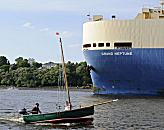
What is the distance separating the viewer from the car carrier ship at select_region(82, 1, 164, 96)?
219 feet

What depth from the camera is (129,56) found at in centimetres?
6756

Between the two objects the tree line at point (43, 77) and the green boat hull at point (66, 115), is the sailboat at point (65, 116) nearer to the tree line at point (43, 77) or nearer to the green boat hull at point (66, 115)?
the green boat hull at point (66, 115)

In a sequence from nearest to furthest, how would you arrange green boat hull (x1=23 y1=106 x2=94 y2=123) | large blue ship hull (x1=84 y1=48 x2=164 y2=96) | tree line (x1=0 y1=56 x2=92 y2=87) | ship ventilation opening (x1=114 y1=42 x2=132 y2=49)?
green boat hull (x1=23 y1=106 x2=94 y2=123), large blue ship hull (x1=84 y1=48 x2=164 y2=96), ship ventilation opening (x1=114 y1=42 x2=132 y2=49), tree line (x1=0 y1=56 x2=92 y2=87)

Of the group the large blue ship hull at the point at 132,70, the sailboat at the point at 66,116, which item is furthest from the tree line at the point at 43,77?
the sailboat at the point at 66,116

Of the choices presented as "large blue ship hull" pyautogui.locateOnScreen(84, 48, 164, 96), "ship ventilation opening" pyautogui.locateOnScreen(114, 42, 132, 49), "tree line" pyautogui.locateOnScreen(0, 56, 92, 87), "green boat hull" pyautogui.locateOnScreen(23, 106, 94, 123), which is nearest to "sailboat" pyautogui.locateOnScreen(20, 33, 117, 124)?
"green boat hull" pyautogui.locateOnScreen(23, 106, 94, 123)

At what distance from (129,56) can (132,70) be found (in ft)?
6.15

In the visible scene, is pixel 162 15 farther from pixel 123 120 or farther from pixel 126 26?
pixel 123 120

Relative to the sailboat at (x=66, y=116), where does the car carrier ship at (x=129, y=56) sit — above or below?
above

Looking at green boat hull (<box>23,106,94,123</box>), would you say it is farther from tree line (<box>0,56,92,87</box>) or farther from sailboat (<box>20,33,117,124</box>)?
tree line (<box>0,56,92,87</box>)

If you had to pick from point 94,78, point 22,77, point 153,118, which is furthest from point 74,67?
point 153,118

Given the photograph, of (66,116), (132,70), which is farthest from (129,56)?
(66,116)

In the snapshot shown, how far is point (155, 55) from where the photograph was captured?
2621 inches

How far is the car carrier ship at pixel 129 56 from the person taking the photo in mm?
66625

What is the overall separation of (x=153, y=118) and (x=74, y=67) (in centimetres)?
10542
